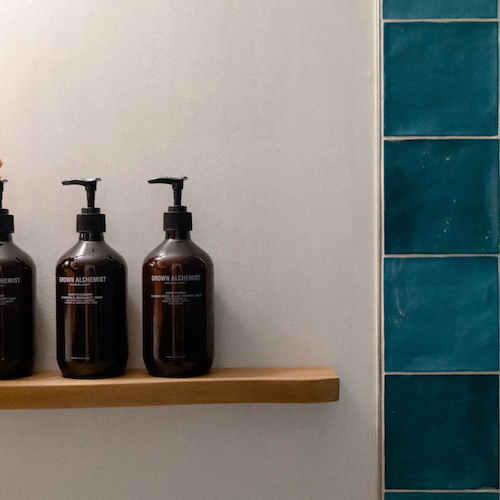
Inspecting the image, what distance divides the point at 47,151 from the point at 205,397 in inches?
16.4

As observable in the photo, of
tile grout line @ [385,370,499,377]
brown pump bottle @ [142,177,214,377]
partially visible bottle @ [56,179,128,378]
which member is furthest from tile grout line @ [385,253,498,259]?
partially visible bottle @ [56,179,128,378]

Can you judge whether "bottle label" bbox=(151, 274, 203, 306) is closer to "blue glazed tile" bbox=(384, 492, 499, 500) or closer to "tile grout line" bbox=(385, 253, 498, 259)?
"tile grout line" bbox=(385, 253, 498, 259)

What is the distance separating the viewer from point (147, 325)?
0.72 metres

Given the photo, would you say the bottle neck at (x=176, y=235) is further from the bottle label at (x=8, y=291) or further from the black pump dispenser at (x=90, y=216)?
the bottle label at (x=8, y=291)

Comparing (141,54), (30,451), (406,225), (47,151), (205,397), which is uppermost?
(141,54)

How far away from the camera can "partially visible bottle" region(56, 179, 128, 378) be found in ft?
2.29

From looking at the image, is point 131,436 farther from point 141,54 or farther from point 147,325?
point 141,54

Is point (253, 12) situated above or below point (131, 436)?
above

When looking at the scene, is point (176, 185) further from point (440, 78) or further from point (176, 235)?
point (440, 78)

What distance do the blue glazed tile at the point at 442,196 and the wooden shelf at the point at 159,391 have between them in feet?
0.80

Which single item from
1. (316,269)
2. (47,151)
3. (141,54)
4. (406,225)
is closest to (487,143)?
(406,225)

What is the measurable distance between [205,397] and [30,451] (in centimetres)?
29

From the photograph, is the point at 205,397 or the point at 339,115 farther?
the point at 339,115

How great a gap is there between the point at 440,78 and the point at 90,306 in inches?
22.8
